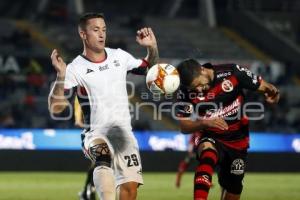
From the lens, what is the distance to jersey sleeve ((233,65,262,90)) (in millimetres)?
9391

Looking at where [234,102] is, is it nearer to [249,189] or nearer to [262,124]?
[249,189]

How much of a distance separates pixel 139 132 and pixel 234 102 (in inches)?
578

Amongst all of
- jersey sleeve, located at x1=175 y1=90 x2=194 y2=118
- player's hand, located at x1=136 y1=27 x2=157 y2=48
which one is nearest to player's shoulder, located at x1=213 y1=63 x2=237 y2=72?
jersey sleeve, located at x1=175 y1=90 x2=194 y2=118

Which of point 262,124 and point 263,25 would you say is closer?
point 262,124

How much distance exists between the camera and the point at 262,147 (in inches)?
963

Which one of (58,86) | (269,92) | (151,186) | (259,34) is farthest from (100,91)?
(259,34)

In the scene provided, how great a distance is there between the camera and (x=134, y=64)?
9.05 meters

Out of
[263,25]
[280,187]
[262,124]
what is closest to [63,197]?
[280,187]

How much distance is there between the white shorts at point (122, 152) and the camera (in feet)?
28.0

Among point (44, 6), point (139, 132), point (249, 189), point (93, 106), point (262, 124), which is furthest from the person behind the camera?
point (44, 6)

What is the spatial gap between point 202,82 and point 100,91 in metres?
1.10

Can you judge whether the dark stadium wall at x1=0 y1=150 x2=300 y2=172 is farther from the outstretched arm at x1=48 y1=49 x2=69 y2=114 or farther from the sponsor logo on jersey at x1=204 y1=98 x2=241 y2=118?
the outstretched arm at x1=48 y1=49 x2=69 y2=114

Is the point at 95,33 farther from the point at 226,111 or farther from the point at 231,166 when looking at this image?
the point at 231,166

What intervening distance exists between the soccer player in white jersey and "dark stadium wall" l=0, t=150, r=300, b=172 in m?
13.7
